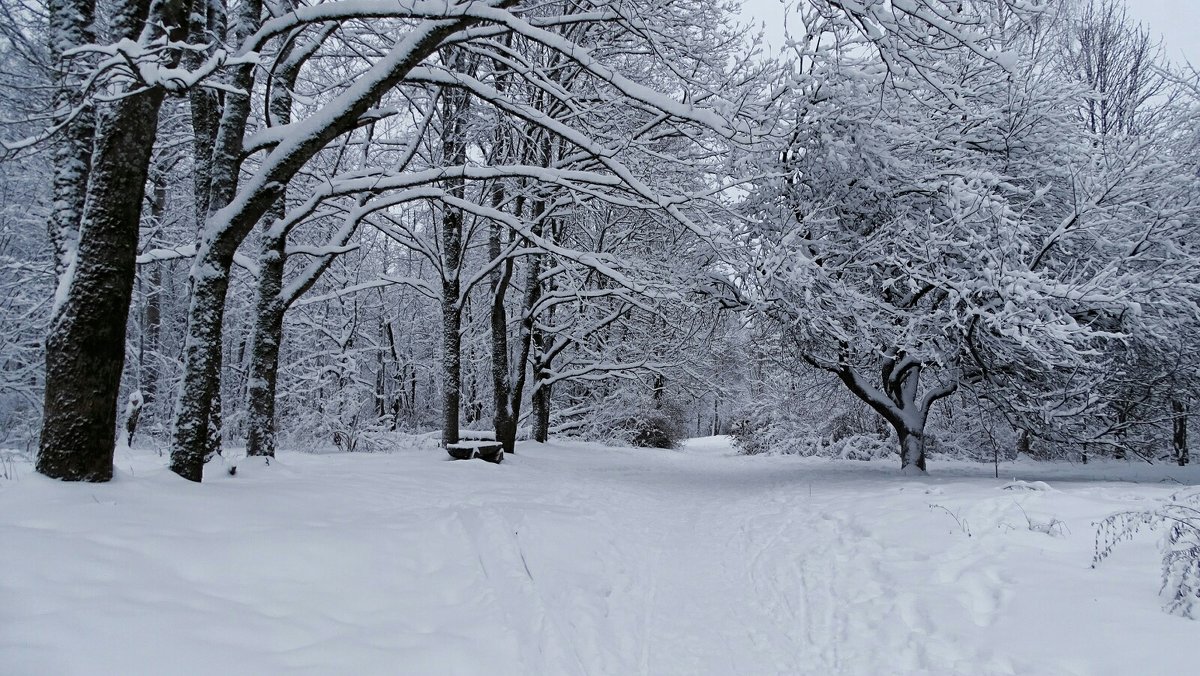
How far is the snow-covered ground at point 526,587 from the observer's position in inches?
106

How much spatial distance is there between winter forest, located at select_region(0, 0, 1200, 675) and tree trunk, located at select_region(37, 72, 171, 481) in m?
0.02

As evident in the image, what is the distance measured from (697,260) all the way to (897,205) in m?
4.37

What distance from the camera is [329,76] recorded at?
10.9 meters

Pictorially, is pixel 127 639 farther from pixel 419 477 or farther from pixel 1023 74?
pixel 1023 74

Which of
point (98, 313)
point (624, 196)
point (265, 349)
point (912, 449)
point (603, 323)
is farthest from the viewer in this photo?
point (603, 323)

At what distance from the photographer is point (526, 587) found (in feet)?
14.9

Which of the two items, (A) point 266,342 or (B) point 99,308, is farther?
(A) point 266,342

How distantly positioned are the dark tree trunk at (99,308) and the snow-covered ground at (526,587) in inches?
11.3

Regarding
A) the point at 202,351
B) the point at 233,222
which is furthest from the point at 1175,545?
the point at 202,351

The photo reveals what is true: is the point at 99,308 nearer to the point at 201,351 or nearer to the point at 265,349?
the point at 201,351

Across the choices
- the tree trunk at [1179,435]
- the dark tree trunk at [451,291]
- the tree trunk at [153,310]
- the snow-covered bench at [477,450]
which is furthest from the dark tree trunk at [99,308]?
the tree trunk at [1179,435]

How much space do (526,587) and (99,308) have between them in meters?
3.68

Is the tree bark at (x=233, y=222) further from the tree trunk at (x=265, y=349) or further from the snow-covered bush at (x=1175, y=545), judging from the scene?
the snow-covered bush at (x=1175, y=545)

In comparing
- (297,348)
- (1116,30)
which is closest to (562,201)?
(297,348)
